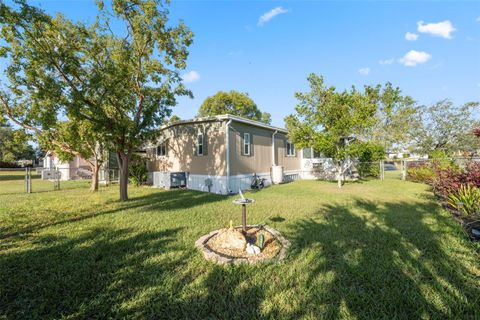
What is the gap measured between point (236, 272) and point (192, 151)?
9.42 metres

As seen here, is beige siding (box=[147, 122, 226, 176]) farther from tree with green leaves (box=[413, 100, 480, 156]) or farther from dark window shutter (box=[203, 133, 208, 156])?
tree with green leaves (box=[413, 100, 480, 156])

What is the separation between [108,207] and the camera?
7812 millimetres

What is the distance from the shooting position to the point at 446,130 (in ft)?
86.1

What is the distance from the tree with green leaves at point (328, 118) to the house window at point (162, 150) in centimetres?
751

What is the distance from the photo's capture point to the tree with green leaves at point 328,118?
12.0 m

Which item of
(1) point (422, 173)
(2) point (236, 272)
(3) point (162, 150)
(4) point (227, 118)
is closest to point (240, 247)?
(2) point (236, 272)

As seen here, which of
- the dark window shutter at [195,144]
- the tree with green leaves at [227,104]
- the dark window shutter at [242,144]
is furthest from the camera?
the tree with green leaves at [227,104]

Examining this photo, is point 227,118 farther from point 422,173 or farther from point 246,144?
point 422,173

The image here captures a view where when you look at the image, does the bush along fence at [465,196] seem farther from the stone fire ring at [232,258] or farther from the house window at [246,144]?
the house window at [246,144]

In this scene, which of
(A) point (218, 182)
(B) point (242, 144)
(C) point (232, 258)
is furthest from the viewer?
(B) point (242, 144)

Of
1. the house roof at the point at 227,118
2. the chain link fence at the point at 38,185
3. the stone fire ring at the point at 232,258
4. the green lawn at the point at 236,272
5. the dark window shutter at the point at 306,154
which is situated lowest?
the green lawn at the point at 236,272

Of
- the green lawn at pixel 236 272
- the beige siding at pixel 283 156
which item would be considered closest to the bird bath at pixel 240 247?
the green lawn at pixel 236 272

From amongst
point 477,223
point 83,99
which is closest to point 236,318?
point 477,223

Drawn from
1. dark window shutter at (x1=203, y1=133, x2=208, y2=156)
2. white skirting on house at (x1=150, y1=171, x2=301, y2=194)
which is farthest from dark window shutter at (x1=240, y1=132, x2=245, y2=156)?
dark window shutter at (x1=203, y1=133, x2=208, y2=156)
